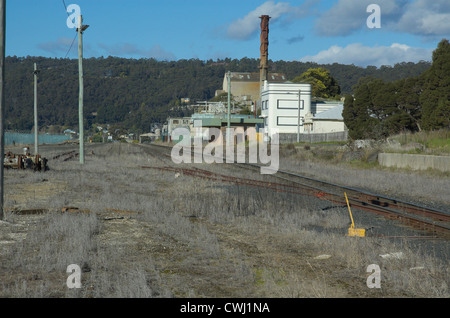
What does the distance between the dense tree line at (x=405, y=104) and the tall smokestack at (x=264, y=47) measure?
34879mm

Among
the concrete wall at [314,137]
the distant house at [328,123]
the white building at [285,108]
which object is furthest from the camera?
the white building at [285,108]

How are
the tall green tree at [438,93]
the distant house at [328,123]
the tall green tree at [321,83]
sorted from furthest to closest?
the tall green tree at [321,83], the distant house at [328,123], the tall green tree at [438,93]

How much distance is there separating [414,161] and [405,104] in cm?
2547

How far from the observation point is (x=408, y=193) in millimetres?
15039

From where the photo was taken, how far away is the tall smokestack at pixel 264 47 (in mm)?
88625

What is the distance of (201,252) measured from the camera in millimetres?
6949

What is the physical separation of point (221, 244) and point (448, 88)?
30676mm

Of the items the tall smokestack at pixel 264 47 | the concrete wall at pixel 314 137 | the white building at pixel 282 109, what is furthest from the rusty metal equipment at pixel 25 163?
the tall smokestack at pixel 264 47

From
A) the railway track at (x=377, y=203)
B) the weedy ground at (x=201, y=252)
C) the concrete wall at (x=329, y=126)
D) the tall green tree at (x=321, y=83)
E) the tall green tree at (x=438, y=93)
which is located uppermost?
the tall green tree at (x=321, y=83)

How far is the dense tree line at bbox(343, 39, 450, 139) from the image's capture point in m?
33.4

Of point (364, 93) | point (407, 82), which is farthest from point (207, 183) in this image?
point (364, 93)

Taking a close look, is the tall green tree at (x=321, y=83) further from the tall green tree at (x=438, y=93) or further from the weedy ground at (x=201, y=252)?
the weedy ground at (x=201, y=252)
